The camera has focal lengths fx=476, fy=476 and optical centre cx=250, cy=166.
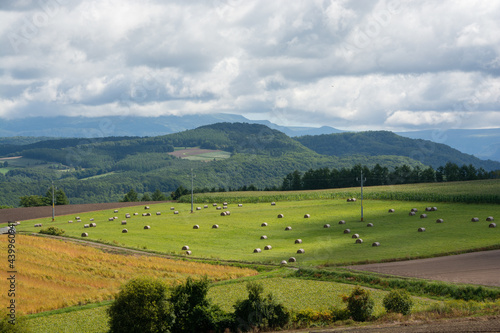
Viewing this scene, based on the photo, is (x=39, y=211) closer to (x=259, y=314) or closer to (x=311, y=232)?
(x=311, y=232)

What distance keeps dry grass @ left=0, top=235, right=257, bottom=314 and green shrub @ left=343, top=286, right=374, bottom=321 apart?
14.6 meters

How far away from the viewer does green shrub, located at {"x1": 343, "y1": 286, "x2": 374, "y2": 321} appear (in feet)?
88.6

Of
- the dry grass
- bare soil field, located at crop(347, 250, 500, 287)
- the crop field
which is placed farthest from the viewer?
the crop field

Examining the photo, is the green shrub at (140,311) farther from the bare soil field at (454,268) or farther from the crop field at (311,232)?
the crop field at (311,232)

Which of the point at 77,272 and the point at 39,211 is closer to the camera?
the point at 77,272

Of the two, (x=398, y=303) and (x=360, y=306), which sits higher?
(x=398, y=303)

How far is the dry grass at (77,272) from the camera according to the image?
36625mm

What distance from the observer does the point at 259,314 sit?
26.8 m

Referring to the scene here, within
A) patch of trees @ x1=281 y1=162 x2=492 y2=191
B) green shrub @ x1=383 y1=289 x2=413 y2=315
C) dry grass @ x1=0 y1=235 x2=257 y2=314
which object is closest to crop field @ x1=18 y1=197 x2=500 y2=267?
dry grass @ x1=0 y1=235 x2=257 y2=314

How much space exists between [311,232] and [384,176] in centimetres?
9547

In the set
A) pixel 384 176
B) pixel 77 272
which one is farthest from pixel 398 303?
pixel 384 176

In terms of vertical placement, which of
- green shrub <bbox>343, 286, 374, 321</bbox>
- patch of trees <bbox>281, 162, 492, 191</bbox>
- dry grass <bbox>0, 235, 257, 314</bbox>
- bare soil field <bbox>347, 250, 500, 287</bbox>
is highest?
patch of trees <bbox>281, 162, 492, 191</bbox>

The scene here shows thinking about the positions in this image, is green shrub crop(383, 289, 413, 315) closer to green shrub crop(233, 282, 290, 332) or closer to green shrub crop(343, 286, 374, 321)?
green shrub crop(343, 286, 374, 321)

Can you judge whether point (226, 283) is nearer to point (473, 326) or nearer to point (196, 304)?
point (196, 304)
